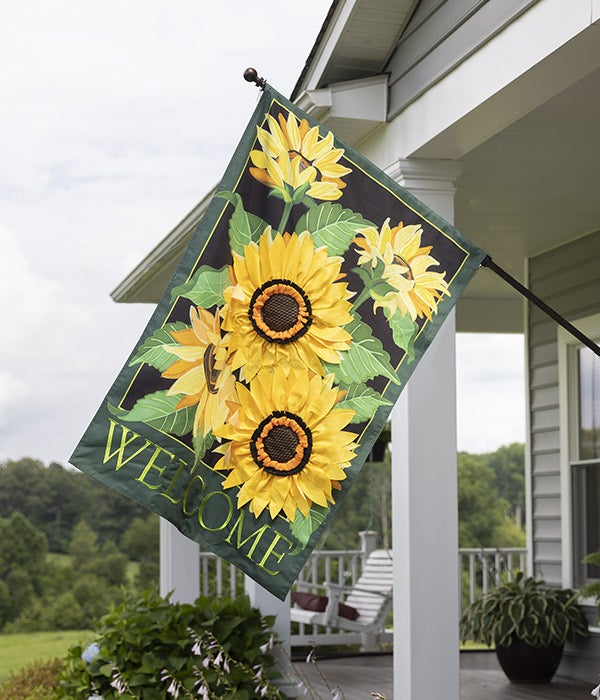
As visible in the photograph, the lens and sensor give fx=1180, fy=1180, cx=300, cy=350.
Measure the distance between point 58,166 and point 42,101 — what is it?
2447 mm

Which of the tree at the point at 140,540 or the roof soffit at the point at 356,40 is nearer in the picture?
the roof soffit at the point at 356,40

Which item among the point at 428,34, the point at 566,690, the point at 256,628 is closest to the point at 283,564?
the point at 428,34

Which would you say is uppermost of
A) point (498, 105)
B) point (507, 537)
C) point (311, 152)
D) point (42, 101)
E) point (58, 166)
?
point (42, 101)

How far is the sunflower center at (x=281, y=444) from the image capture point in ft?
11.5

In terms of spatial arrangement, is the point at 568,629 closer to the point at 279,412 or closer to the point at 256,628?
the point at 256,628

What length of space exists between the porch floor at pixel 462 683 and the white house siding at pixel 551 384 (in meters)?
0.35

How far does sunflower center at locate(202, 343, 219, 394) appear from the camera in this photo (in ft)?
11.5

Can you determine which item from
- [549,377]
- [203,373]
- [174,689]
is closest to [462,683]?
[549,377]

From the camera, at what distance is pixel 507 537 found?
80.0 feet

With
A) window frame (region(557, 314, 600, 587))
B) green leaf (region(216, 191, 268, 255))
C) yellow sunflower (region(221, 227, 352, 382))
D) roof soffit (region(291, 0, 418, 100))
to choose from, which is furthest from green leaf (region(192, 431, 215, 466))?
window frame (region(557, 314, 600, 587))

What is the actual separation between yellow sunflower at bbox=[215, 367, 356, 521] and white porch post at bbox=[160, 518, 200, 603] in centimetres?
476

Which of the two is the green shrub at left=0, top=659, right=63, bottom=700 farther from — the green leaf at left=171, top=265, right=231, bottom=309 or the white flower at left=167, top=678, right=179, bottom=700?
the green leaf at left=171, top=265, right=231, bottom=309

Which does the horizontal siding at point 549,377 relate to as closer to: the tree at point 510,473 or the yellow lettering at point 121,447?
the yellow lettering at point 121,447

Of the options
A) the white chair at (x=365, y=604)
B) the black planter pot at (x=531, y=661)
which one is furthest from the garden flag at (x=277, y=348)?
the white chair at (x=365, y=604)
